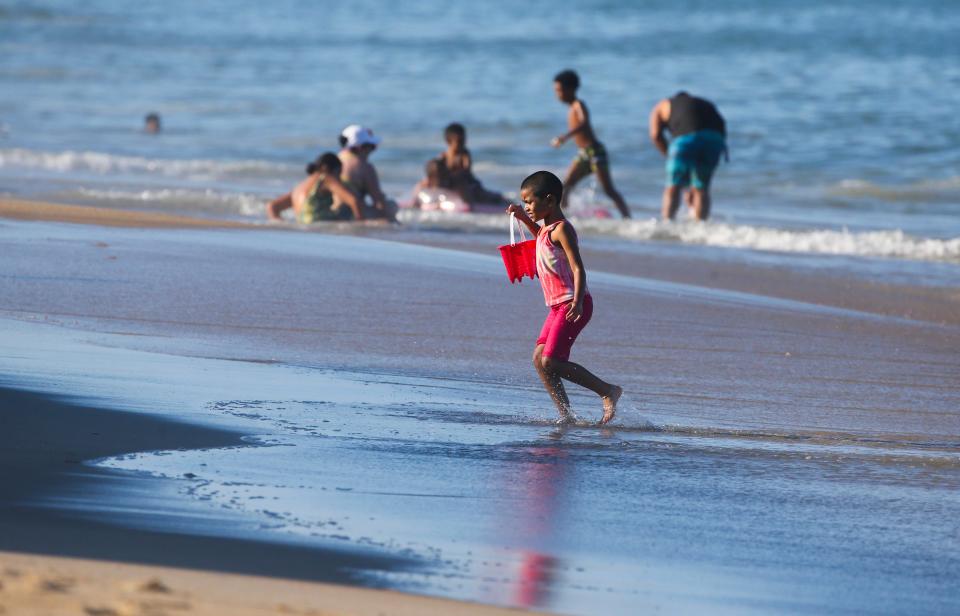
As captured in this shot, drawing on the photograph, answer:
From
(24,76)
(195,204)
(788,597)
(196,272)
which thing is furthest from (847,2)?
(788,597)

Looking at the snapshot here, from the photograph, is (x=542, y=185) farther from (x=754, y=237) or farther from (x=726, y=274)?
(x=754, y=237)

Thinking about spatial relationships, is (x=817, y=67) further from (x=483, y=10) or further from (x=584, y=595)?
(x=584, y=595)

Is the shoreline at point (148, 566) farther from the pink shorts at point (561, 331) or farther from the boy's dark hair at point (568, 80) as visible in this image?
the boy's dark hair at point (568, 80)

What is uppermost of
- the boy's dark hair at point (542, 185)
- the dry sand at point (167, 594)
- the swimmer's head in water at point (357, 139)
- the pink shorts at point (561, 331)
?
the swimmer's head in water at point (357, 139)

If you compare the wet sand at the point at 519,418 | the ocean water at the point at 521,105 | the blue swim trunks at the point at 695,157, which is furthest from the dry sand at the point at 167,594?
the blue swim trunks at the point at 695,157

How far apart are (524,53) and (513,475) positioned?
39.1 m

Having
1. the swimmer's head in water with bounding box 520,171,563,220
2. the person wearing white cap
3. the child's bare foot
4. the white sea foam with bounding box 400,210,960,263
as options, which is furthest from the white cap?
the child's bare foot

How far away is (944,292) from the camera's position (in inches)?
415

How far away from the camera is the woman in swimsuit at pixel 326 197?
520 inches

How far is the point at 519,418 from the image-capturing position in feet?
19.5

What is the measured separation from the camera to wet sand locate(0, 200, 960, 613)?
404 cm

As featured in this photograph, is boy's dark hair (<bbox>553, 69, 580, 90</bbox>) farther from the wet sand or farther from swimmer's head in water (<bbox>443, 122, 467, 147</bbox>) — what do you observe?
the wet sand

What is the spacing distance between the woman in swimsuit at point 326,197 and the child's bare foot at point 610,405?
294 inches

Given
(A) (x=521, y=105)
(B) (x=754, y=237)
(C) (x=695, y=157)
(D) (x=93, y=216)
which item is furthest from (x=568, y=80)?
(A) (x=521, y=105)
